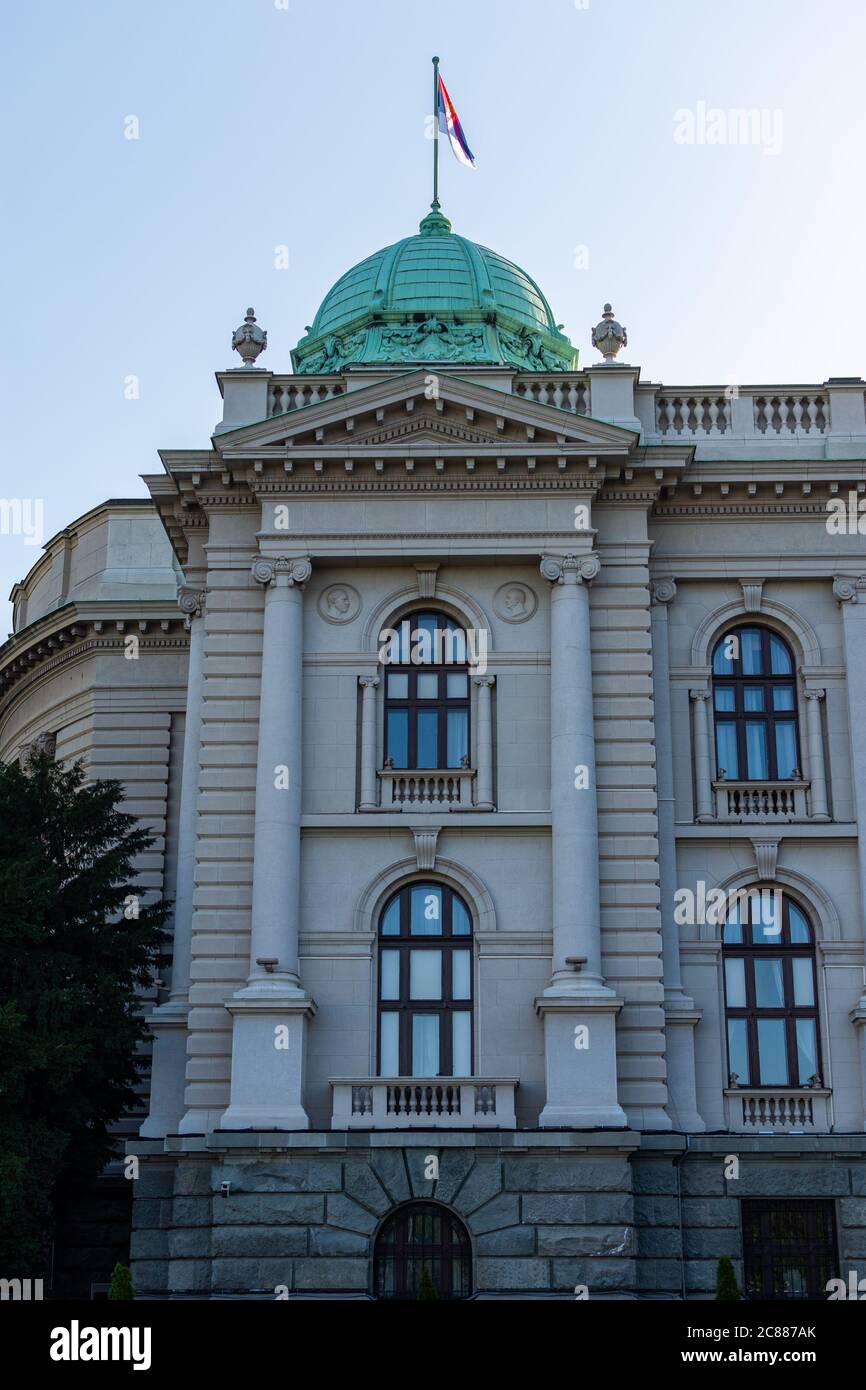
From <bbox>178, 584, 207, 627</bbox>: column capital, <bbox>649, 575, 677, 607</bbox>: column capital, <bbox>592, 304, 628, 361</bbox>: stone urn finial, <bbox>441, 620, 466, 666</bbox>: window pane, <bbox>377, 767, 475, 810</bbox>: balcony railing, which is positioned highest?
<bbox>592, 304, 628, 361</bbox>: stone urn finial

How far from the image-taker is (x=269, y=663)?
33.0 metres

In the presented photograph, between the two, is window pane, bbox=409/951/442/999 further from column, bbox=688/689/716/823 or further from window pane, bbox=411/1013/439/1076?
column, bbox=688/689/716/823

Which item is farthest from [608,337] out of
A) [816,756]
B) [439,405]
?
[816,756]

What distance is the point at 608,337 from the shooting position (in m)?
35.5

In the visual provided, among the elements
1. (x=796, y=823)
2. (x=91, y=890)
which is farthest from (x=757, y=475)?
(x=91, y=890)

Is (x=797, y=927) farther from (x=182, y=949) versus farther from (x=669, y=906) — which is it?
(x=182, y=949)

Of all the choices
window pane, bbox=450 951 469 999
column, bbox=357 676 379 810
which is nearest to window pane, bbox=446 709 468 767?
column, bbox=357 676 379 810

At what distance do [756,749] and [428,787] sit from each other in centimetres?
604

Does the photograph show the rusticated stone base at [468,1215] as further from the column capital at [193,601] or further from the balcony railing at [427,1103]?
the column capital at [193,601]

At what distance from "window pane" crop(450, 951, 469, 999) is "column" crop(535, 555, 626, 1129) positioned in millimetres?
1457

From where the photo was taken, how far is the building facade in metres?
29.7

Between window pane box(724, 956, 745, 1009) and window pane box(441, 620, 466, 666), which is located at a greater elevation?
window pane box(441, 620, 466, 666)

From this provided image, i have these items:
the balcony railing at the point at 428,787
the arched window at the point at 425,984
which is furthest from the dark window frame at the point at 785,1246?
the balcony railing at the point at 428,787

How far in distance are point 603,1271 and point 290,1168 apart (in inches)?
199
